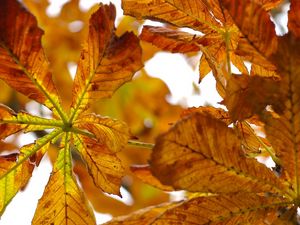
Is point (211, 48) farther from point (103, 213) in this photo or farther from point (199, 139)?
point (103, 213)

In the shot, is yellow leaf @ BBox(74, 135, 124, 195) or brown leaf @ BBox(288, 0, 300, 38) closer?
brown leaf @ BBox(288, 0, 300, 38)

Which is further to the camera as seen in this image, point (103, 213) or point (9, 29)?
point (103, 213)

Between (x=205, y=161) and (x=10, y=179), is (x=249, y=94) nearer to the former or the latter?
(x=205, y=161)

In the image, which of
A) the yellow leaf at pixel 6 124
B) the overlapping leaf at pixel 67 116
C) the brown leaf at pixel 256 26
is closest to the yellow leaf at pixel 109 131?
the overlapping leaf at pixel 67 116

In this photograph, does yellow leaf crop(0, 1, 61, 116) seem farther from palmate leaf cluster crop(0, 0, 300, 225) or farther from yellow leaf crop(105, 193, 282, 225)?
yellow leaf crop(105, 193, 282, 225)

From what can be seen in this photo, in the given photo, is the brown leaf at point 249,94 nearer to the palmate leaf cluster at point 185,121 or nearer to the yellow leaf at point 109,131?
the palmate leaf cluster at point 185,121

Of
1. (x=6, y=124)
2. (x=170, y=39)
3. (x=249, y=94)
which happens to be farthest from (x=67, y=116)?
(x=249, y=94)

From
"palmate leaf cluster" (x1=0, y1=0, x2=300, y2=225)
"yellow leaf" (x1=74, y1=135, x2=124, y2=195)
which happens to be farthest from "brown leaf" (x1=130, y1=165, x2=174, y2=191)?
"yellow leaf" (x1=74, y1=135, x2=124, y2=195)

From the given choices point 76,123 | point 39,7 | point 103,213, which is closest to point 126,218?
point 76,123
